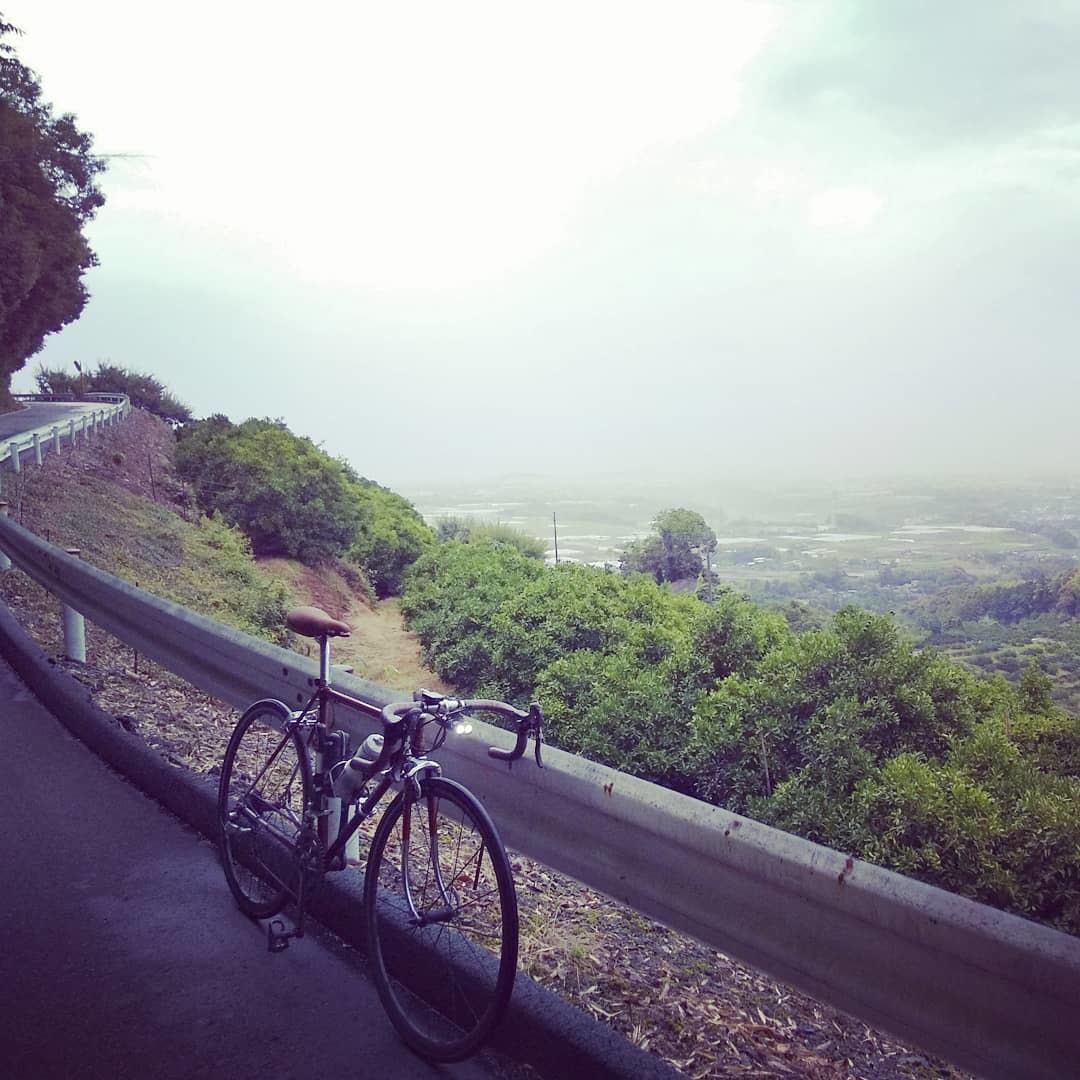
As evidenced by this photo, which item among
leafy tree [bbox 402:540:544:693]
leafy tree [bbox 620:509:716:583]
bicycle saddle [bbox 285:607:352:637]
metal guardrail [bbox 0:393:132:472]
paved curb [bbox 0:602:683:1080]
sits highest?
metal guardrail [bbox 0:393:132:472]

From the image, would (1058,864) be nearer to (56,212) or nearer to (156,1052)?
(156,1052)

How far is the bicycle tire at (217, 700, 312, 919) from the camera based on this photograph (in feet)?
12.5

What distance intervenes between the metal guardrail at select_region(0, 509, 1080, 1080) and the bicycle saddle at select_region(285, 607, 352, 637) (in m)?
0.59

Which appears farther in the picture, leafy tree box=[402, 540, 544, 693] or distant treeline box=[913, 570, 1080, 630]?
leafy tree box=[402, 540, 544, 693]

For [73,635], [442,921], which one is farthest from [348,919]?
[73,635]

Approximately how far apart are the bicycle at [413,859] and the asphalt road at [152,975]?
14 cm

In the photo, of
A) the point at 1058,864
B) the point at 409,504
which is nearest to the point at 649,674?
the point at 1058,864

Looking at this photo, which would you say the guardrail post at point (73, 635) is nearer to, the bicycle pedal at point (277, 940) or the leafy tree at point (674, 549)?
the bicycle pedal at point (277, 940)

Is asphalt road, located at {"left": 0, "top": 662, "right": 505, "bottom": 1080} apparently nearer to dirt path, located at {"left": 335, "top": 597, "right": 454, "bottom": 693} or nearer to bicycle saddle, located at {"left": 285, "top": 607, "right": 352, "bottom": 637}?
bicycle saddle, located at {"left": 285, "top": 607, "right": 352, "bottom": 637}

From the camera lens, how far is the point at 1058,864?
771 cm

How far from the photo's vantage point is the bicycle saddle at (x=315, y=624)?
360 cm

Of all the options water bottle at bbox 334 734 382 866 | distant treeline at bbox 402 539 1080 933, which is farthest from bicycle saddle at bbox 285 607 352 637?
distant treeline at bbox 402 539 1080 933

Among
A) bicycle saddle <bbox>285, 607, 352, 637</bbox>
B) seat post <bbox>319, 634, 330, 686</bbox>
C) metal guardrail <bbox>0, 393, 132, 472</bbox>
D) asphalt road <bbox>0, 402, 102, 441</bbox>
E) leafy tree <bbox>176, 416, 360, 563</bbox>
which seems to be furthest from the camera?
asphalt road <bbox>0, 402, 102, 441</bbox>

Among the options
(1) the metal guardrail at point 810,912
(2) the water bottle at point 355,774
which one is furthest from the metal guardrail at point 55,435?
(1) the metal guardrail at point 810,912
